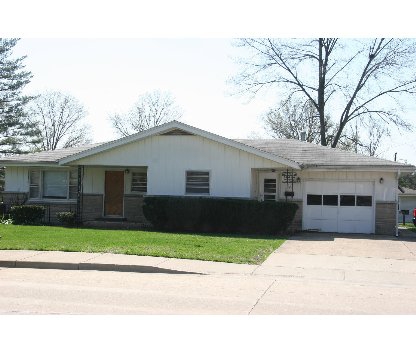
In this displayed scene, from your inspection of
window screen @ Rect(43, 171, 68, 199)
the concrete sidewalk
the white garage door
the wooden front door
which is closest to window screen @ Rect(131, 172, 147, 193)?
the wooden front door

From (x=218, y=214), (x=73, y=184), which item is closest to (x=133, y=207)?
(x=73, y=184)

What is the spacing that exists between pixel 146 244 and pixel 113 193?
8.89 m

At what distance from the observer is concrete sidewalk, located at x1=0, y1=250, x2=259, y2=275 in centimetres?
1125

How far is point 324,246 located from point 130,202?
32.1ft

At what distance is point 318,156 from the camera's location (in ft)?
72.6

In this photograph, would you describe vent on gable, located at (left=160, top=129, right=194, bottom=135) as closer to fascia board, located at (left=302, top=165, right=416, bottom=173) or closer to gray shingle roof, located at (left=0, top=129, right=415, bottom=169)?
gray shingle roof, located at (left=0, top=129, right=415, bottom=169)

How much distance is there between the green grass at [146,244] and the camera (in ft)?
43.0

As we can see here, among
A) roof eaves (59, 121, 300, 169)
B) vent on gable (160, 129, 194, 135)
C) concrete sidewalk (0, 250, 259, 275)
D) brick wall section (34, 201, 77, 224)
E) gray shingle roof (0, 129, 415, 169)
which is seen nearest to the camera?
concrete sidewalk (0, 250, 259, 275)

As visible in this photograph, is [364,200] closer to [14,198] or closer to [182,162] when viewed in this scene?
[182,162]

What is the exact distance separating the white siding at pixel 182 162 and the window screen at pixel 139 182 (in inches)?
54.3

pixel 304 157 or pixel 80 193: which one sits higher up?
pixel 304 157

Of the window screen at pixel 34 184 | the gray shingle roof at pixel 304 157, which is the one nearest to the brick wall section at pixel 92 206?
the gray shingle roof at pixel 304 157

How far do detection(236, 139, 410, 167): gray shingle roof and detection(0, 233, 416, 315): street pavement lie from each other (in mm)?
6393

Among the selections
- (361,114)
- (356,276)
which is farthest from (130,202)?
(361,114)
